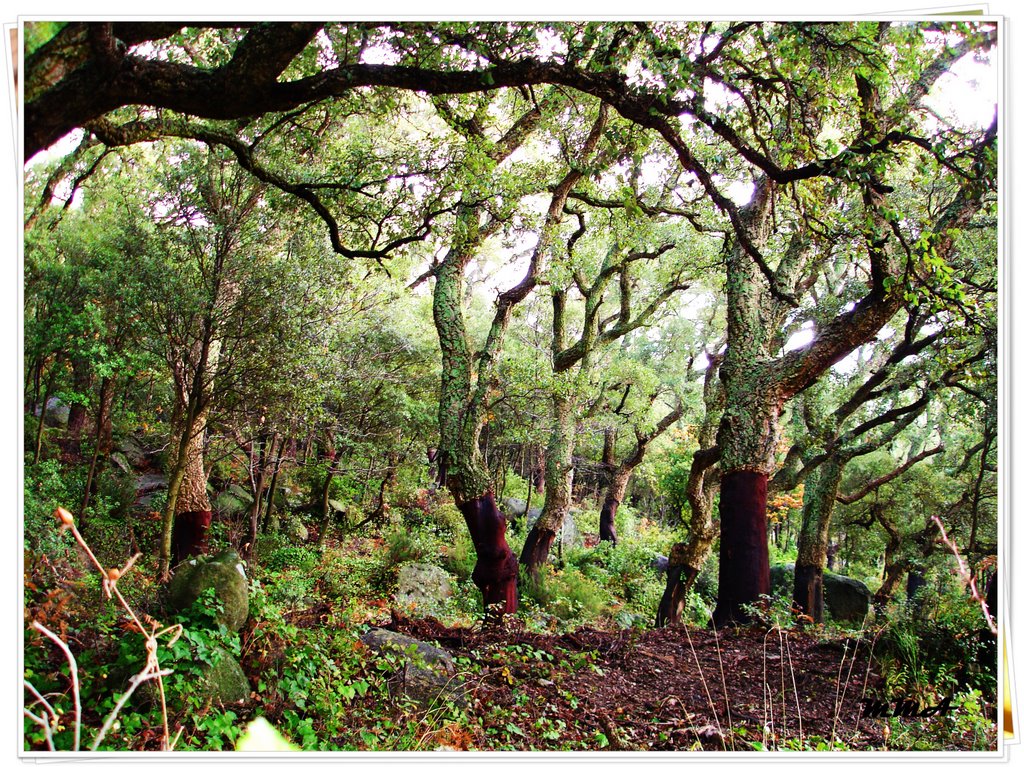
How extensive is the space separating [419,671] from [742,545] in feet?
12.2

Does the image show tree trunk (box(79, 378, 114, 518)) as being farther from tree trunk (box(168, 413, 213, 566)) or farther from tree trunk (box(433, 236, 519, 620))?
tree trunk (box(433, 236, 519, 620))

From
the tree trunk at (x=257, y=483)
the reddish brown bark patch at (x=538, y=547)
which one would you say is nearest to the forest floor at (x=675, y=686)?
the tree trunk at (x=257, y=483)

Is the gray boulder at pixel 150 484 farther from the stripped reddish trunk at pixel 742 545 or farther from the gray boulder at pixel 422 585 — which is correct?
the stripped reddish trunk at pixel 742 545

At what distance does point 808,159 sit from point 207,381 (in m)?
5.36

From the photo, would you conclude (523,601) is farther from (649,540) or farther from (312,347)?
(649,540)

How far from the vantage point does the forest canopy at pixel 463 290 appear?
3459mm

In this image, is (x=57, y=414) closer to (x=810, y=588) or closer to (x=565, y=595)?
(x=565, y=595)

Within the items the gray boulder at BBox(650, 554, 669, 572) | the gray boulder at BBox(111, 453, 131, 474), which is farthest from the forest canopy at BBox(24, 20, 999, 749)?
the gray boulder at BBox(650, 554, 669, 572)

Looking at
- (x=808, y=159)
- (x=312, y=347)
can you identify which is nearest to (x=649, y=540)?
(x=312, y=347)

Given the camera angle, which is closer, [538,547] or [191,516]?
[191,516]

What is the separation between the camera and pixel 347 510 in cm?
1204

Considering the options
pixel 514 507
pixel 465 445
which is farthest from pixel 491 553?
pixel 514 507

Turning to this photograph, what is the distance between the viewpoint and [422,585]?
9047 mm

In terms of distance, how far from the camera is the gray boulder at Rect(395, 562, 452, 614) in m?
8.59
